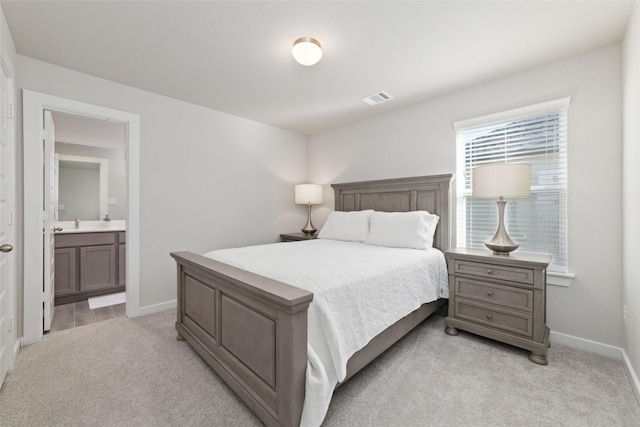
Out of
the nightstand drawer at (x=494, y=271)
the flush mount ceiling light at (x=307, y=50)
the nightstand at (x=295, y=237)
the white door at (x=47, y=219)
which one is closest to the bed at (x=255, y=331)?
the nightstand drawer at (x=494, y=271)

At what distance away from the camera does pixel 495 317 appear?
2268 mm

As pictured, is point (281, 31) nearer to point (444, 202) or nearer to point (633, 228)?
point (444, 202)

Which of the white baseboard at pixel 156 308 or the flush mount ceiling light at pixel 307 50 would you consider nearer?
the flush mount ceiling light at pixel 307 50

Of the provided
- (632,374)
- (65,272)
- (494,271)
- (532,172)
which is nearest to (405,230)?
(494,271)

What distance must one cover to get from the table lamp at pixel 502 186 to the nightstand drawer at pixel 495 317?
19.4 inches

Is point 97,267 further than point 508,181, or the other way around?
point 97,267

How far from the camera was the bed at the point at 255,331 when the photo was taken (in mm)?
1282

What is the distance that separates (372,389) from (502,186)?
1882 mm

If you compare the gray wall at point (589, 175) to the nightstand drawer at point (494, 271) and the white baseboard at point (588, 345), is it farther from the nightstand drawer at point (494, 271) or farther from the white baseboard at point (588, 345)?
the nightstand drawer at point (494, 271)

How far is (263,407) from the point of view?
1427mm

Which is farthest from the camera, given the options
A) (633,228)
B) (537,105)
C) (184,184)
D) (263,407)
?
(184,184)

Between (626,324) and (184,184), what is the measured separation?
4209 mm

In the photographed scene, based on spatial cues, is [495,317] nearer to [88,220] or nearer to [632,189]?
[632,189]

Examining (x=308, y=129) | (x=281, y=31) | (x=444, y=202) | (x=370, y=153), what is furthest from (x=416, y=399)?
(x=308, y=129)
